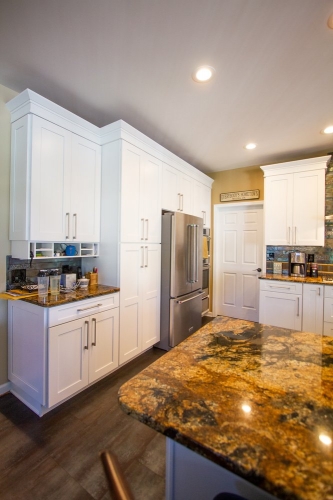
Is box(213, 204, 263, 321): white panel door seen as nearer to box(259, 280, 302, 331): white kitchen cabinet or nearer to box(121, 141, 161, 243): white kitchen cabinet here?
box(259, 280, 302, 331): white kitchen cabinet

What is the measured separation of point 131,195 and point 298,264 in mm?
2589

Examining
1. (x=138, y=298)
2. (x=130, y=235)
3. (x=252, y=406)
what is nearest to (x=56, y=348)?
(x=138, y=298)

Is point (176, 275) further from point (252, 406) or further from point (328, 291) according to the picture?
point (252, 406)

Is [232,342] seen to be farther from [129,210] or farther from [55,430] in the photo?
[129,210]

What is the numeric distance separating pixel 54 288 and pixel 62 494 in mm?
1368

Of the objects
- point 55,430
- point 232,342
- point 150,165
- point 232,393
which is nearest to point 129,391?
point 232,393

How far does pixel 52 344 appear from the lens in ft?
5.88

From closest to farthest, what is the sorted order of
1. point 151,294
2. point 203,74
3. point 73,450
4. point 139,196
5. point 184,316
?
point 73,450 < point 203,74 < point 139,196 < point 151,294 < point 184,316

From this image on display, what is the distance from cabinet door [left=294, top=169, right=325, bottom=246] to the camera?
10.2 feet

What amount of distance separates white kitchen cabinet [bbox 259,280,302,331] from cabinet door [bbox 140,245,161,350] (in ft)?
4.68

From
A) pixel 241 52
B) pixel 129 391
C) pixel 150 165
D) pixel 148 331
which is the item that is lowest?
pixel 148 331

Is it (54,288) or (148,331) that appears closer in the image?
(54,288)

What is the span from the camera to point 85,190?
7.93 feet

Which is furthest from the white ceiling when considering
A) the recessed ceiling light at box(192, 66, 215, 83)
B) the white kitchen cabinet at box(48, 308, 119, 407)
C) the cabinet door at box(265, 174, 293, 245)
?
the white kitchen cabinet at box(48, 308, 119, 407)
